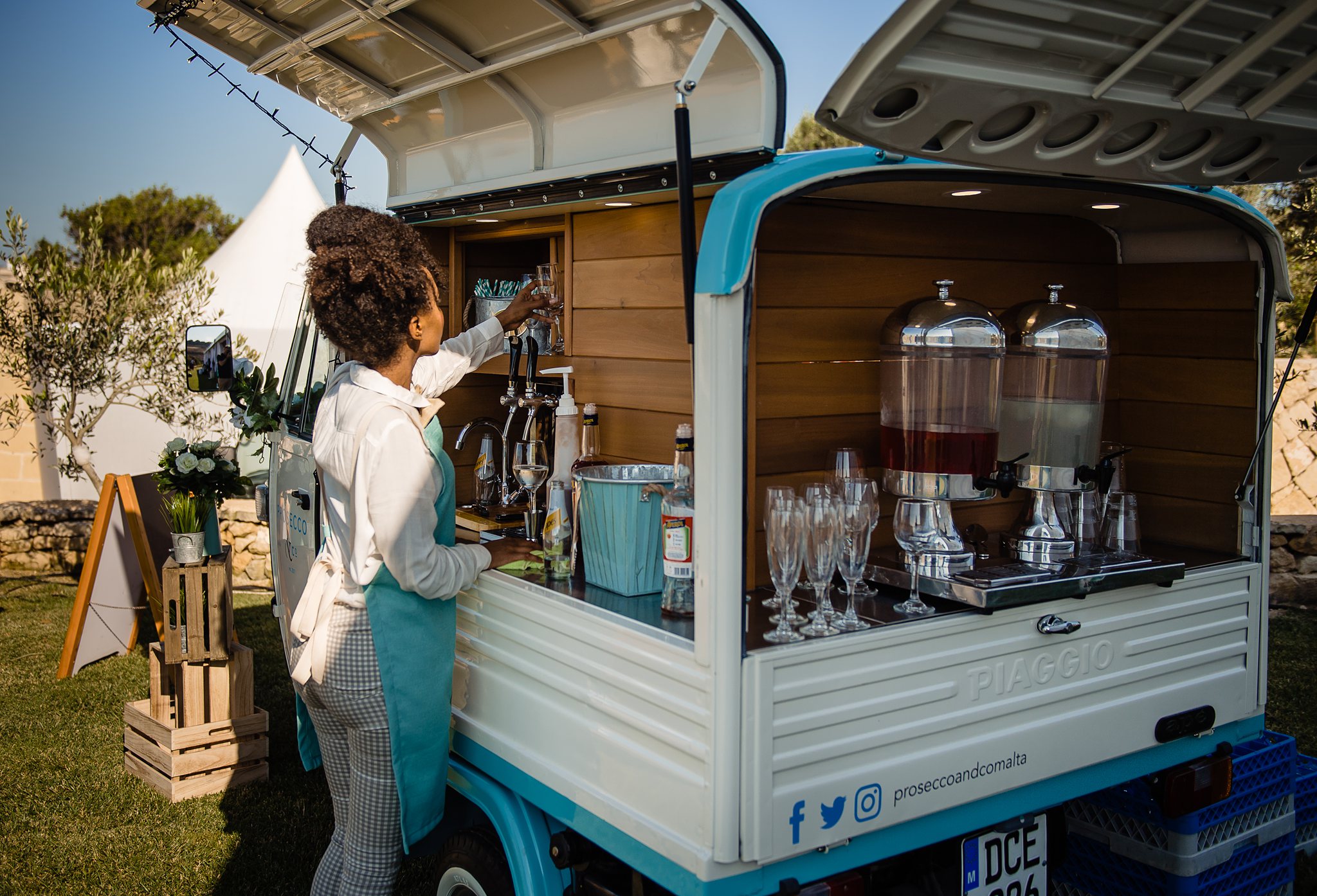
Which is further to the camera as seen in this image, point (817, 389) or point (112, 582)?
point (112, 582)

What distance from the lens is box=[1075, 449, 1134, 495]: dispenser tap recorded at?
2752 millimetres

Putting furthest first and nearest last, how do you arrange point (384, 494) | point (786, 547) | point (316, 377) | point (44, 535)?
point (44, 535) → point (316, 377) → point (384, 494) → point (786, 547)

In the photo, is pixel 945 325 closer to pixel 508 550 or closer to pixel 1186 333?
pixel 1186 333

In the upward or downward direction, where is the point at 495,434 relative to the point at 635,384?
downward

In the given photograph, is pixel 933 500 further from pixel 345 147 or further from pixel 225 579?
pixel 225 579

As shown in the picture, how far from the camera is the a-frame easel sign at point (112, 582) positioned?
5781mm

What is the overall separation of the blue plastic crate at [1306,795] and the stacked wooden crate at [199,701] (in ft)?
13.0

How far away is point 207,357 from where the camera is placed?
13.2 ft

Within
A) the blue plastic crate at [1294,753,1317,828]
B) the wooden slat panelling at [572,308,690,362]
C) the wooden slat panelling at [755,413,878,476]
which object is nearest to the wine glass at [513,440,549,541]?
the wooden slat panelling at [572,308,690,362]

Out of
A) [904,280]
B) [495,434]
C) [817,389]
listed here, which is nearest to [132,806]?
[495,434]

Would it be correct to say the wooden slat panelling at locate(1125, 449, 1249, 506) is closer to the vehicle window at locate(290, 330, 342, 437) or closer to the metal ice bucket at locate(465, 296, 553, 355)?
the metal ice bucket at locate(465, 296, 553, 355)

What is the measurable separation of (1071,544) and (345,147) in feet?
9.30

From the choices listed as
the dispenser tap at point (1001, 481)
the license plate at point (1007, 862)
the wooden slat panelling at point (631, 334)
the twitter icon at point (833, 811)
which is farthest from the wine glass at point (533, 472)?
the license plate at point (1007, 862)

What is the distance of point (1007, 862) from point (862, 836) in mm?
461
